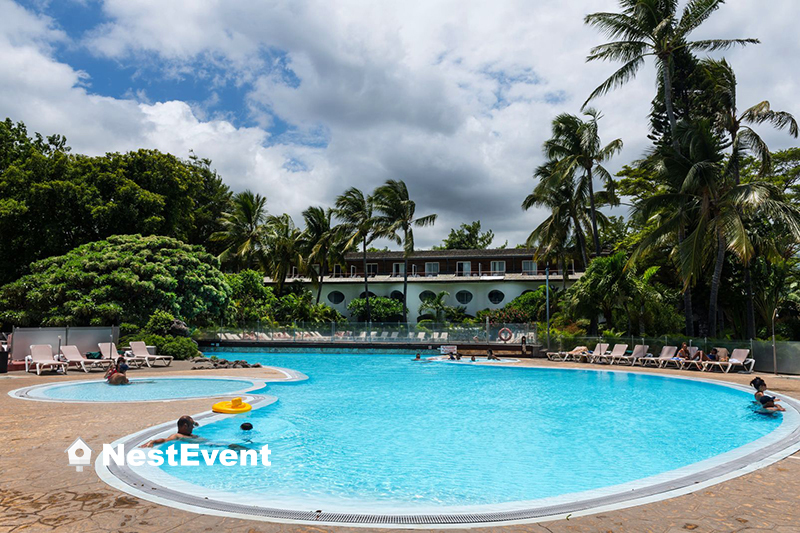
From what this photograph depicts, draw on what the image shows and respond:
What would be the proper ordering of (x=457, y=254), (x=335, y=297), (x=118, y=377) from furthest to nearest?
(x=457, y=254), (x=335, y=297), (x=118, y=377)

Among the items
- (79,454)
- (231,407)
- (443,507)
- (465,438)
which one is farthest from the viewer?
(231,407)

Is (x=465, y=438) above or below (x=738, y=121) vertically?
below

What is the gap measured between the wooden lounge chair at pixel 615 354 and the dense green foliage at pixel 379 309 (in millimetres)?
19708

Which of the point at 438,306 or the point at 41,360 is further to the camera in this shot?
the point at 438,306

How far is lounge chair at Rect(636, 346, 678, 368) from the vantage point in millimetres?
21250

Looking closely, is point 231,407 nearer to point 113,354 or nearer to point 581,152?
point 113,354

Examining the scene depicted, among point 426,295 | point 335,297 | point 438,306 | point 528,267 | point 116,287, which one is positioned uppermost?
point 528,267

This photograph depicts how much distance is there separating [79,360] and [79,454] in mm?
12722

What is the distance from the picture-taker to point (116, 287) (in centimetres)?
2266

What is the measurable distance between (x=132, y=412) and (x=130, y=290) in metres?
14.7

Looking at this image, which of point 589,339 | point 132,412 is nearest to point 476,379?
point 589,339

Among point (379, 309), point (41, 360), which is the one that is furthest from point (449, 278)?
point (41, 360)

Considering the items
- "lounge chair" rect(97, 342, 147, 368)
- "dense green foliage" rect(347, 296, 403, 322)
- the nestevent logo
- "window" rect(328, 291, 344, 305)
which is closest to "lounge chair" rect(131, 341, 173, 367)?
"lounge chair" rect(97, 342, 147, 368)

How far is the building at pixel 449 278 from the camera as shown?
41312 millimetres
